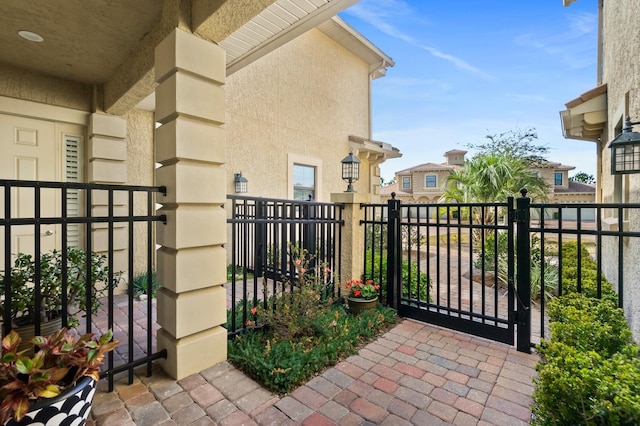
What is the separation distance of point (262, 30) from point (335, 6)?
860 mm

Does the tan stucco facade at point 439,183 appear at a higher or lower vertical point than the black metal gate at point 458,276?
higher

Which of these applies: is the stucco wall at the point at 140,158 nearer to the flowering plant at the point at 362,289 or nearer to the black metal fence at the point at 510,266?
the flowering plant at the point at 362,289

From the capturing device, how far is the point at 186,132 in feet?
7.63

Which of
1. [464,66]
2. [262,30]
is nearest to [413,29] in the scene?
[464,66]

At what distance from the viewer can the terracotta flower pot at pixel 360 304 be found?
149 inches

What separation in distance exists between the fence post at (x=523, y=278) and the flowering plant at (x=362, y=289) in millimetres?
1584

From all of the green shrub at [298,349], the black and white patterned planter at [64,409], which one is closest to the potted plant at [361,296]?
the green shrub at [298,349]

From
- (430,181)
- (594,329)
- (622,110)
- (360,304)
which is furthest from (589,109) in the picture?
(430,181)

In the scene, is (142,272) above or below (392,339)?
above

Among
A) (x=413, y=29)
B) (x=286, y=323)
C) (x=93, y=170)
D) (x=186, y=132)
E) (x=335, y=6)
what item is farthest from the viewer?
(x=413, y=29)

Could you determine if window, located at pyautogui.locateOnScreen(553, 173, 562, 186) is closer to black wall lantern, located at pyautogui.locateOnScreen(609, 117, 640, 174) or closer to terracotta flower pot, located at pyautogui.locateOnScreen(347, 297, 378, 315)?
black wall lantern, located at pyautogui.locateOnScreen(609, 117, 640, 174)

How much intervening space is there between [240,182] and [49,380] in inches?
204

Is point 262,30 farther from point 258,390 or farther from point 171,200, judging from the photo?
point 258,390

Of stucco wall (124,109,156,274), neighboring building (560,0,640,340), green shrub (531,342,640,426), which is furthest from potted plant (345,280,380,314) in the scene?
stucco wall (124,109,156,274)
